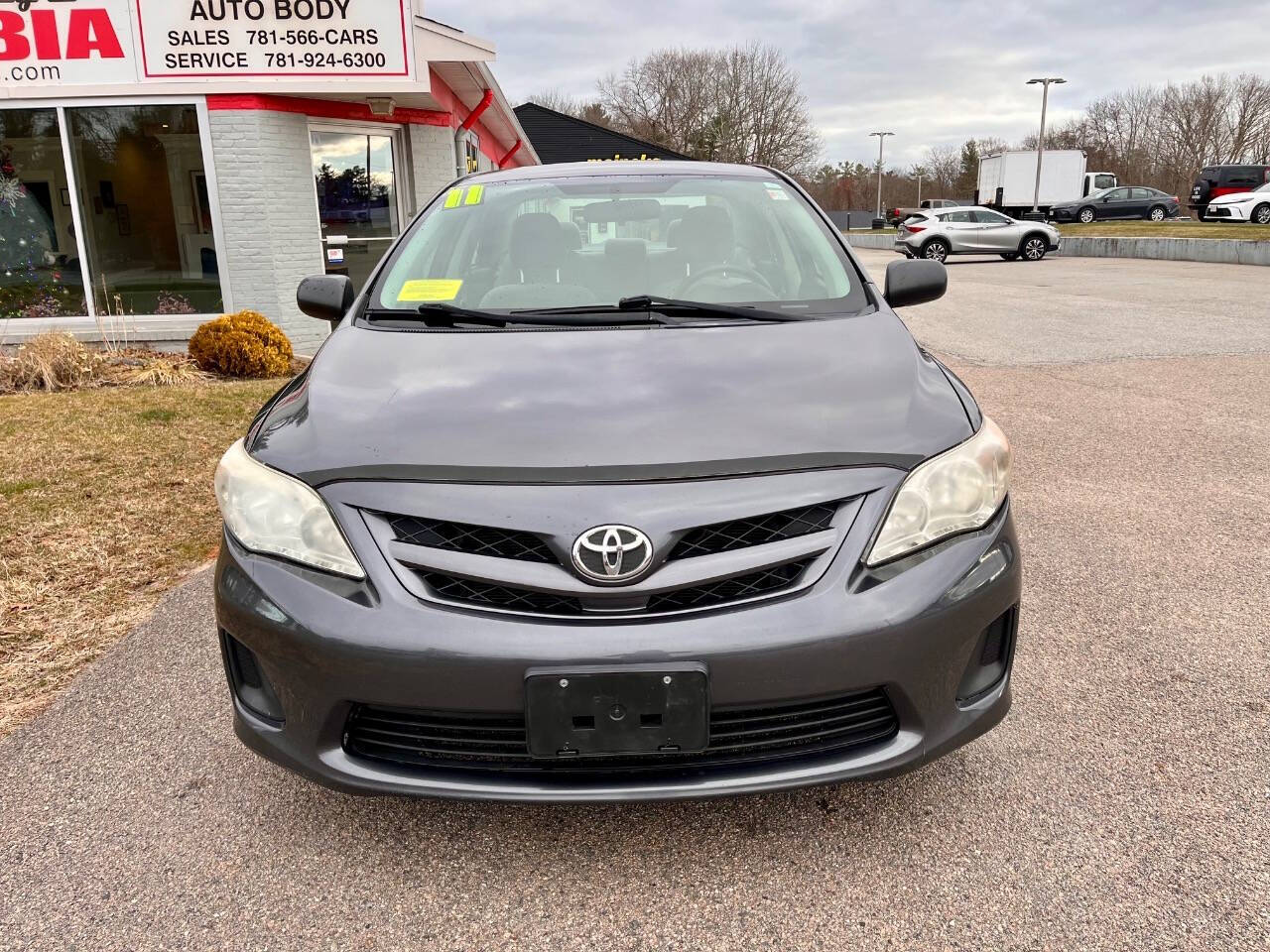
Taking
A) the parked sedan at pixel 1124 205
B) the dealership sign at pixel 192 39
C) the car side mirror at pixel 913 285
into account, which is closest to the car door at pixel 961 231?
the parked sedan at pixel 1124 205

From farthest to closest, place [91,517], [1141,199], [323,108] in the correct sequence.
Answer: [1141,199]
[323,108]
[91,517]

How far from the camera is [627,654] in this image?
1734 millimetres

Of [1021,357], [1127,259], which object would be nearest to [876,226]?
[1127,259]

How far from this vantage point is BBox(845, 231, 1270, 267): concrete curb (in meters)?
20.1

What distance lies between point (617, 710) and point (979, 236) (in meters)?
25.8

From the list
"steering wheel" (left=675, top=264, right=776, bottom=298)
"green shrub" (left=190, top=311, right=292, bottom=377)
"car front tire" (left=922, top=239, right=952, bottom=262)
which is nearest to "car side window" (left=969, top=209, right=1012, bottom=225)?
"car front tire" (left=922, top=239, right=952, bottom=262)

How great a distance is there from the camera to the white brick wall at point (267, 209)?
9.51m

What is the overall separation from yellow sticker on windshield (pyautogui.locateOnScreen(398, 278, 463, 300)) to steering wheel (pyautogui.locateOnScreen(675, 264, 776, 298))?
2.27 ft

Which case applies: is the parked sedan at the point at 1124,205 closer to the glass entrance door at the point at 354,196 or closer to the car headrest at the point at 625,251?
the glass entrance door at the point at 354,196

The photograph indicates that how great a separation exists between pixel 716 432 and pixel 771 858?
945mm

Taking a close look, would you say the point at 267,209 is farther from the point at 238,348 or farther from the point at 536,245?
the point at 536,245

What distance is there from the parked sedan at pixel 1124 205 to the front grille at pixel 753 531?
3901cm

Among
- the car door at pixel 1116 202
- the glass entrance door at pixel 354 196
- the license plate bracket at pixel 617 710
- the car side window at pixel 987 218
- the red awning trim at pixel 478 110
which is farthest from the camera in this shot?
the car door at pixel 1116 202

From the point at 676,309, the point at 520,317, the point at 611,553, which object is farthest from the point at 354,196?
the point at 611,553
